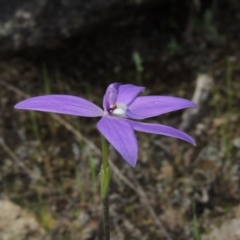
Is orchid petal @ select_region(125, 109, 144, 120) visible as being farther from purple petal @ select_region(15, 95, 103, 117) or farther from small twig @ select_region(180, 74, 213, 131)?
small twig @ select_region(180, 74, 213, 131)

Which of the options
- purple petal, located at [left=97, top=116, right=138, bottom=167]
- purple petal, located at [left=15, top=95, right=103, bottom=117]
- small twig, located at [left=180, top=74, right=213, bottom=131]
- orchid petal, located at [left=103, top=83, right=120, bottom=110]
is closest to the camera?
purple petal, located at [left=97, top=116, right=138, bottom=167]

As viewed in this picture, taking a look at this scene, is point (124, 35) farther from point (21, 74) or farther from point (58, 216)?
point (58, 216)

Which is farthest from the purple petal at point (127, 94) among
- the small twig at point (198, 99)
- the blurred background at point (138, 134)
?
the small twig at point (198, 99)

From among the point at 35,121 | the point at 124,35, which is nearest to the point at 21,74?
the point at 35,121

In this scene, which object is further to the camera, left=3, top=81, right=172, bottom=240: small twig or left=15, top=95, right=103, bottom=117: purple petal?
left=3, top=81, right=172, bottom=240: small twig

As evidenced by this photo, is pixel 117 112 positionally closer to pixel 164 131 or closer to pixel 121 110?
pixel 121 110

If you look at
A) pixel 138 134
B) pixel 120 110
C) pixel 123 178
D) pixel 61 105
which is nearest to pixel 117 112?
pixel 120 110

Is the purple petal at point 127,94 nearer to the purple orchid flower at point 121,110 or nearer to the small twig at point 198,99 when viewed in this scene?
the purple orchid flower at point 121,110

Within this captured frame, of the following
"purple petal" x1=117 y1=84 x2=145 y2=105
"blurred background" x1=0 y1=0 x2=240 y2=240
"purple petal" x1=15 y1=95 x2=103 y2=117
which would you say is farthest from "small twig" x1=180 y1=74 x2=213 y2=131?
"purple petal" x1=15 y1=95 x2=103 y2=117
